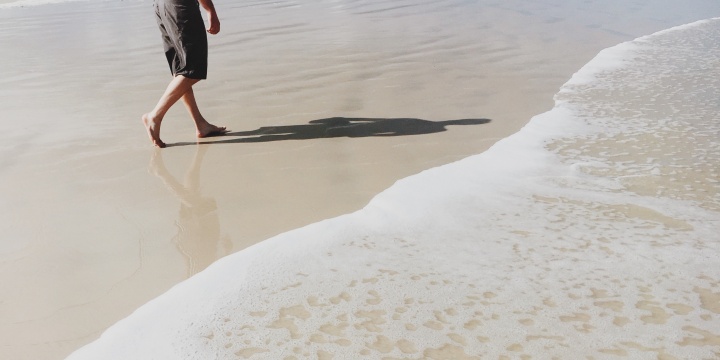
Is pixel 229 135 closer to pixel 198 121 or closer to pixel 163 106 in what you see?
pixel 198 121

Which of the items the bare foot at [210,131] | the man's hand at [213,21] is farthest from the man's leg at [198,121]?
the man's hand at [213,21]

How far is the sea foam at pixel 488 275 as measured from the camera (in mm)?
2193

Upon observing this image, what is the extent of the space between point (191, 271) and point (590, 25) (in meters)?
7.61

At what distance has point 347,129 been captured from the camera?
4.68 metres

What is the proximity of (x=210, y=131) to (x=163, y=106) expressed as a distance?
0.33 meters

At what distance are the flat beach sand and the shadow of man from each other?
21 mm

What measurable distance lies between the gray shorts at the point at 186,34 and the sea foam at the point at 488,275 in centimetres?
178

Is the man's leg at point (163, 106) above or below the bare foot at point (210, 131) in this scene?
above

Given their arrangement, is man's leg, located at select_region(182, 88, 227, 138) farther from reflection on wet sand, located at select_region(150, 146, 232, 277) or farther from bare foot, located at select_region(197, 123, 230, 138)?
reflection on wet sand, located at select_region(150, 146, 232, 277)

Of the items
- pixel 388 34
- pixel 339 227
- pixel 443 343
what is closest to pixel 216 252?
pixel 339 227

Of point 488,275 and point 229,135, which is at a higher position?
point 229,135

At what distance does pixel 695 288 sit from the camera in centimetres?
251

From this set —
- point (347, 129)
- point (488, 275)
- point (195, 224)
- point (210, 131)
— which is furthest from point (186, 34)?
point (488, 275)

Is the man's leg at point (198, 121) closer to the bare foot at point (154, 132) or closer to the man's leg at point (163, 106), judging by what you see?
the man's leg at point (163, 106)
